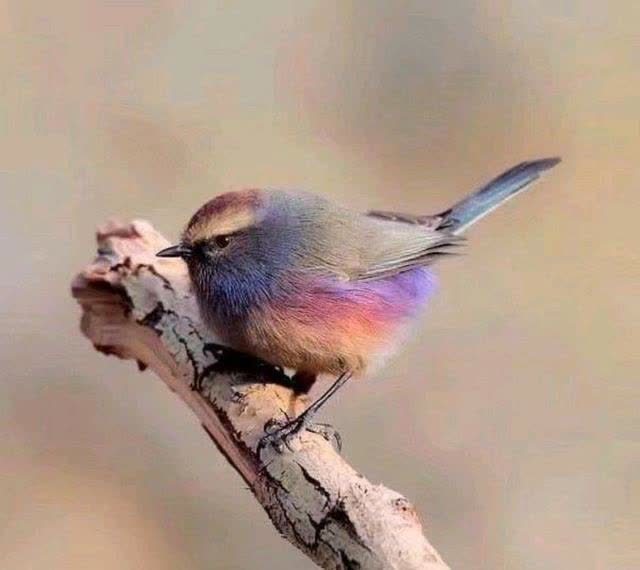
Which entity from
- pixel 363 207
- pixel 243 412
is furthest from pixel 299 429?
pixel 363 207

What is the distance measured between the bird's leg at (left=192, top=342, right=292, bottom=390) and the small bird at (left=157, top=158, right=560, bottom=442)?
0.02 m

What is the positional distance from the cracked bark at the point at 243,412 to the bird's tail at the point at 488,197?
46cm

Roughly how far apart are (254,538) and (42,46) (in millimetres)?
1640

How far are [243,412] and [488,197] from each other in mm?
652

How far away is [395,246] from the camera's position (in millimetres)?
1704

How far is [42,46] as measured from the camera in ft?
10.8

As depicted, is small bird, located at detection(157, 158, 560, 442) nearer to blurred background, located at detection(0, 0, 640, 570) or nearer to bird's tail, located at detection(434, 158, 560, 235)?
bird's tail, located at detection(434, 158, 560, 235)

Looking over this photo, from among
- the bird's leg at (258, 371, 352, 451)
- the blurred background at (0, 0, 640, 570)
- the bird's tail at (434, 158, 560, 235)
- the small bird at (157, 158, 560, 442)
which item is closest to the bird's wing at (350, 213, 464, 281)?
the small bird at (157, 158, 560, 442)

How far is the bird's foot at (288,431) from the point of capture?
1438 mm

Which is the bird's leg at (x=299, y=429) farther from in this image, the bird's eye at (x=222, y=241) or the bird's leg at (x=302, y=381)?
the bird's eye at (x=222, y=241)

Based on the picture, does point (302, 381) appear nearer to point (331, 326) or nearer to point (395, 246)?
point (331, 326)

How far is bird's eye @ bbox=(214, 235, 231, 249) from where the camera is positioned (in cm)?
158

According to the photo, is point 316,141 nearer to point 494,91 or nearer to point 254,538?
point 494,91

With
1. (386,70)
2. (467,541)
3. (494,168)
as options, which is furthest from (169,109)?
(467,541)
